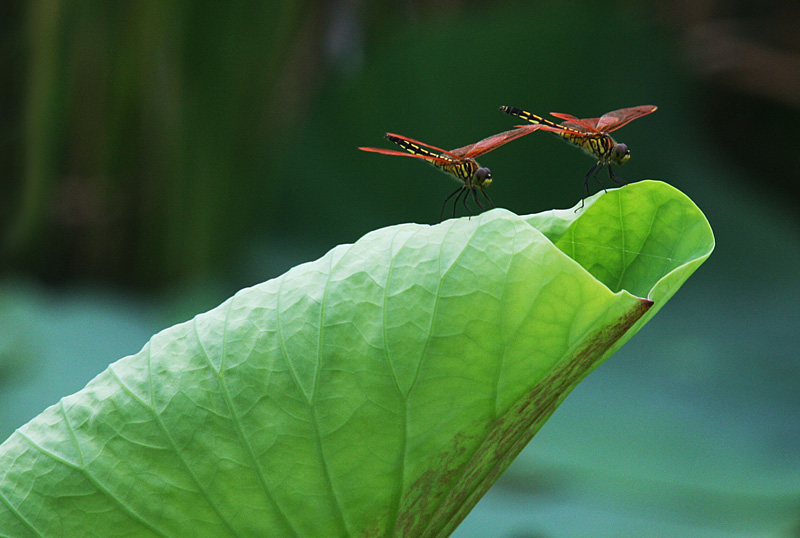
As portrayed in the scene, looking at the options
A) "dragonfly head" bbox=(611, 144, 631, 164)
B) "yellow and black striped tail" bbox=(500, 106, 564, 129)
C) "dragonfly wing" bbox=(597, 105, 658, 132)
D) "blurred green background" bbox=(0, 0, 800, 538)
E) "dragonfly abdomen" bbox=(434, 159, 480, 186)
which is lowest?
"blurred green background" bbox=(0, 0, 800, 538)

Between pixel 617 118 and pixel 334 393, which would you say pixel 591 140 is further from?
pixel 334 393

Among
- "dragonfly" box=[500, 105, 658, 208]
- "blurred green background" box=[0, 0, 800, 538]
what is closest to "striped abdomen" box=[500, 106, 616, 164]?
"dragonfly" box=[500, 105, 658, 208]

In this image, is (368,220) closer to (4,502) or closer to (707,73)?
(707,73)

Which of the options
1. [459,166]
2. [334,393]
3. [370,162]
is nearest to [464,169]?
[459,166]

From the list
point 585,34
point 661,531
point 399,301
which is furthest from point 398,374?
point 585,34

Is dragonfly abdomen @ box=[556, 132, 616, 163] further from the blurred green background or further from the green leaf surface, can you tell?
the blurred green background

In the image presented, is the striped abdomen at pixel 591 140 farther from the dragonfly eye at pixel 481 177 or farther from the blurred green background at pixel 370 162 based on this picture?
the blurred green background at pixel 370 162
